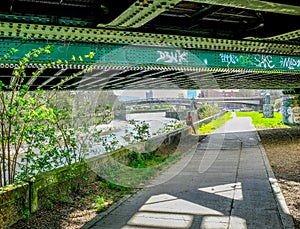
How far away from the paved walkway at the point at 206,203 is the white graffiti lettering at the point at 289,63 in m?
2.97

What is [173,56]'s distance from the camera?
761 cm

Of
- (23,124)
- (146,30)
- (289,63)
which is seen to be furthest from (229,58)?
(23,124)

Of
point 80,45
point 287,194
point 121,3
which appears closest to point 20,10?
point 121,3

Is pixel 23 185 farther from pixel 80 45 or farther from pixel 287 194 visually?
pixel 287 194

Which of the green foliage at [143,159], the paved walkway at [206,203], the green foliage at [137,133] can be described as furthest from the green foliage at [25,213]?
the green foliage at [137,133]

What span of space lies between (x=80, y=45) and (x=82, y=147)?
2.49 metres

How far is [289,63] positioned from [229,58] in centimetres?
221

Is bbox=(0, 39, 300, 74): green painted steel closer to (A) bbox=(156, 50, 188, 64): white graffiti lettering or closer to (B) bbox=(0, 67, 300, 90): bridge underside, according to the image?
(A) bbox=(156, 50, 188, 64): white graffiti lettering

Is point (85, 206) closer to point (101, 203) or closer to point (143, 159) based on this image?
point (101, 203)

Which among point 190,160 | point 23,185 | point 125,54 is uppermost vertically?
point 125,54

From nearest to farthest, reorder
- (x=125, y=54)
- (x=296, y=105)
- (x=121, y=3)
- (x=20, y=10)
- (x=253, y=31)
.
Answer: (x=121, y=3) → (x=20, y=10) → (x=253, y=31) → (x=125, y=54) → (x=296, y=105)

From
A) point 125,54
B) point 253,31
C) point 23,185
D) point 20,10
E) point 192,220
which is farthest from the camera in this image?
point 125,54

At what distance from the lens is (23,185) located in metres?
5.29

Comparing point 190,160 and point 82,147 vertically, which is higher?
point 82,147
